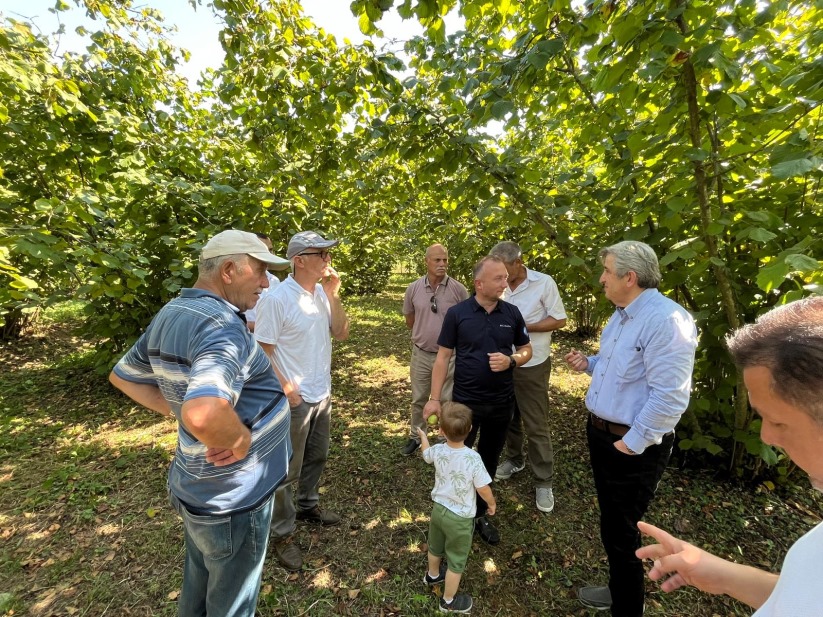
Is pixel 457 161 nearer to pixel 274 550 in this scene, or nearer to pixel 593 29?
pixel 593 29

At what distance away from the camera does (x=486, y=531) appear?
3.12 meters

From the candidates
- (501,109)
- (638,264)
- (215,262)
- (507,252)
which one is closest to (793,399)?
(638,264)

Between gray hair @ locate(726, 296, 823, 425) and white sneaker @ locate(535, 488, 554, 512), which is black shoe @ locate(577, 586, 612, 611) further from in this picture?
gray hair @ locate(726, 296, 823, 425)

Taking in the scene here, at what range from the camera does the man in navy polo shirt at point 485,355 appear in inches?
114

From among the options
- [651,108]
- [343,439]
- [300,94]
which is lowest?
[343,439]

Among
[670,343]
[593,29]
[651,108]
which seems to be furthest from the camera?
[651,108]

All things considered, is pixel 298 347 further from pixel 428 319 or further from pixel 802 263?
pixel 802 263

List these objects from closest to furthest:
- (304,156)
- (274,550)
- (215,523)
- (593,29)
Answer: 1. (215,523)
2. (593,29)
3. (274,550)
4. (304,156)

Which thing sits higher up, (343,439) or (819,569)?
(819,569)

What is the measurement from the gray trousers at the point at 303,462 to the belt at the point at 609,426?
2038 mm

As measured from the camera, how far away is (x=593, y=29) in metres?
2.68

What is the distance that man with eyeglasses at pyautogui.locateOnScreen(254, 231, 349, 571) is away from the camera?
273cm

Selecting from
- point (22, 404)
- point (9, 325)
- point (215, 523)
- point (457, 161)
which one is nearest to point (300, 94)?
point (457, 161)

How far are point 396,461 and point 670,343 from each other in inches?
125
